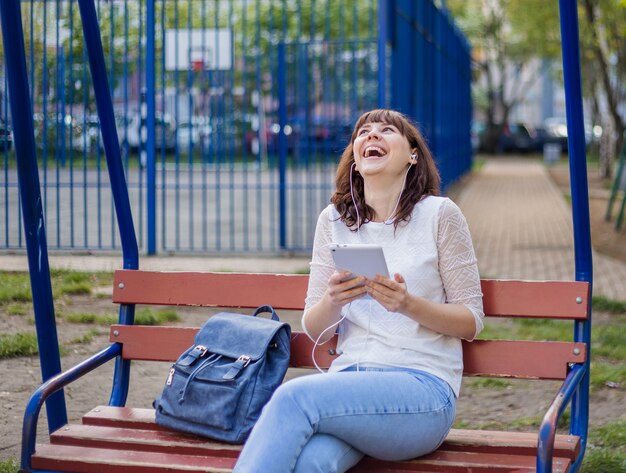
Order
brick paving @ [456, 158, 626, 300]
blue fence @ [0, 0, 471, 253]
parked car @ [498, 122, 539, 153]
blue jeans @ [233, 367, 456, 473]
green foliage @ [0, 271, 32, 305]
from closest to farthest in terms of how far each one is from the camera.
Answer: blue jeans @ [233, 367, 456, 473] → green foliage @ [0, 271, 32, 305] → blue fence @ [0, 0, 471, 253] → brick paving @ [456, 158, 626, 300] → parked car @ [498, 122, 539, 153]

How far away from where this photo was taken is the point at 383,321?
338cm

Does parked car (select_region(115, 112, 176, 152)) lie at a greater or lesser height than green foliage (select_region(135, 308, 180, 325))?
greater

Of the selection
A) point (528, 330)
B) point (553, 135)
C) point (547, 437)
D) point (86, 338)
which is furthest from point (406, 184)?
point (553, 135)

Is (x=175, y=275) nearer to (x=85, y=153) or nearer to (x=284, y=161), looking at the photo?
(x=85, y=153)

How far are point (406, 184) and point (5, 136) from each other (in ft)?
20.1

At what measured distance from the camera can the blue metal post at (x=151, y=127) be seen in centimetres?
1030

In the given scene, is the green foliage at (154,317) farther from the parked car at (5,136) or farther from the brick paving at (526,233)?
the brick paving at (526,233)

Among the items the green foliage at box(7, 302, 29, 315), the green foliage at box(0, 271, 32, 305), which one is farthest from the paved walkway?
the green foliage at box(7, 302, 29, 315)

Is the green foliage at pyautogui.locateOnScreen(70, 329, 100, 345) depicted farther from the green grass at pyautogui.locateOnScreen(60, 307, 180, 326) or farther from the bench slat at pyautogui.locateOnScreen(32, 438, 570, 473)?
the bench slat at pyautogui.locateOnScreen(32, 438, 570, 473)

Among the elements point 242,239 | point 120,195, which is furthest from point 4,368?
point 242,239

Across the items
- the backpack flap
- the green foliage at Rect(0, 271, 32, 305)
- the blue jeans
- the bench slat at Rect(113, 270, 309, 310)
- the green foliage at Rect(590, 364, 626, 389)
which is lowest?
the green foliage at Rect(590, 364, 626, 389)

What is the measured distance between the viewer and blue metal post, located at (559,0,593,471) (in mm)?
3184

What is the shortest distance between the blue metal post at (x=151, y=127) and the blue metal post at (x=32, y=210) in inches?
272

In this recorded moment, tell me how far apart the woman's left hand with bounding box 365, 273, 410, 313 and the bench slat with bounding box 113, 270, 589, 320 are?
20.0 inches
